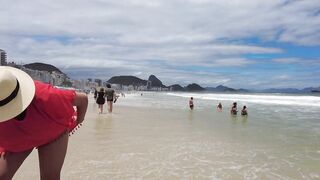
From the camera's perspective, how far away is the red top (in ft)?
11.0

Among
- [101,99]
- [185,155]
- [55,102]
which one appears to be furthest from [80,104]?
[101,99]

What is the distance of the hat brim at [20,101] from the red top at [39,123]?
0.11 m

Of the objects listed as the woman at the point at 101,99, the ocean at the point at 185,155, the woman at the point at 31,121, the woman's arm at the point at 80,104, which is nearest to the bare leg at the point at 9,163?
the woman at the point at 31,121

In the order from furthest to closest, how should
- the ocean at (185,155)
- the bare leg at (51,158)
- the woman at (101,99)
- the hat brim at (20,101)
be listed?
1. the woman at (101,99)
2. the ocean at (185,155)
3. the bare leg at (51,158)
4. the hat brim at (20,101)

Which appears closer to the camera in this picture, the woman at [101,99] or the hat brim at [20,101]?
the hat brim at [20,101]

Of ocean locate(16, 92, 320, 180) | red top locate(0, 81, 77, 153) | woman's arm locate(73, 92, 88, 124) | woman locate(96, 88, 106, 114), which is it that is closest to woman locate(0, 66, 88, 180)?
red top locate(0, 81, 77, 153)

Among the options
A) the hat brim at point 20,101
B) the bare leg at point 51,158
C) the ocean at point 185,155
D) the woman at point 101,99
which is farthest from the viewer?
the woman at point 101,99

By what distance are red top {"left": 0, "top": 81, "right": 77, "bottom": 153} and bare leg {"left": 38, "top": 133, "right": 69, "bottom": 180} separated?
7cm

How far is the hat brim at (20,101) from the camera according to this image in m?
3.14

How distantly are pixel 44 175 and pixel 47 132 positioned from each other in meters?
0.42

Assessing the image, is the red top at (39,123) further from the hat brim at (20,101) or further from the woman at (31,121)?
the hat brim at (20,101)

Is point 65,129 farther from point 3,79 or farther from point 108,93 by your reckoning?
point 108,93

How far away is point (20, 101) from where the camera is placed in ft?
10.5

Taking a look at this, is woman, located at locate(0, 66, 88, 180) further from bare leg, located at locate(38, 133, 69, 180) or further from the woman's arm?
the woman's arm
